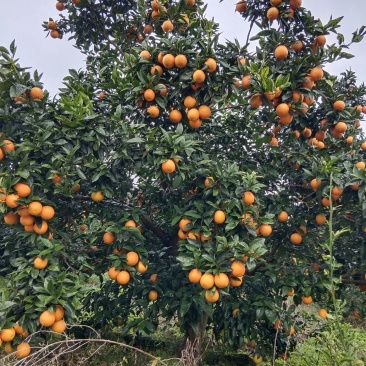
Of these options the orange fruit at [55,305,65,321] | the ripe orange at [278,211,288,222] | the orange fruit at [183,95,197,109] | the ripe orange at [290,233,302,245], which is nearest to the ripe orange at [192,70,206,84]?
the orange fruit at [183,95,197,109]

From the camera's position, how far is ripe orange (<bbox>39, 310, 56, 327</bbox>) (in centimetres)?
246

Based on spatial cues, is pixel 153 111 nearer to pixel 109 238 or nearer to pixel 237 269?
pixel 109 238

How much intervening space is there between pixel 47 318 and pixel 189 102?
1838 mm

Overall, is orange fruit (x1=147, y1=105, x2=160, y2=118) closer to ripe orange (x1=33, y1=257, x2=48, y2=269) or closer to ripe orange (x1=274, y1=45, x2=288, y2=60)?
ripe orange (x1=274, y1=45, x2=288, y2=60)

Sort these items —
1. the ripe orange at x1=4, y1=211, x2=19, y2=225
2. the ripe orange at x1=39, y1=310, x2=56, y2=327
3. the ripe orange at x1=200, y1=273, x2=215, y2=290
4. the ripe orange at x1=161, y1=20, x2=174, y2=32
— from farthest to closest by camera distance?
the ripe orange at x1=161, y1=20, x2=174, y2=32
the ripe orange at x1=4, y1=211, x2=19, y2=225
the ripe orange at x1=200, y1=273, x2=215, y2=290
the ripe orange at x1=39, y1=310, x2=56, y2=327

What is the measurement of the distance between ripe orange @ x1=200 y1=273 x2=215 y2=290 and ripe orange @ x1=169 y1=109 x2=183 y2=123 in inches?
49.8

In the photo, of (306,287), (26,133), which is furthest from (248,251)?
(26,133)

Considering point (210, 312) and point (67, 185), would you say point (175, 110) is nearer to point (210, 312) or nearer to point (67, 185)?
point (67, 185)

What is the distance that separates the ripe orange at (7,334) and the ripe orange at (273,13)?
3.06 m

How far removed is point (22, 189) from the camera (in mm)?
2678

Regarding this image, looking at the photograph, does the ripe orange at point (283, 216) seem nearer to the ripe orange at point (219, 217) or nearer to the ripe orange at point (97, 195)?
the ripe orange at point (219, 217)

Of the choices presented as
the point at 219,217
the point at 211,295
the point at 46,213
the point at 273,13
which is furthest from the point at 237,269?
the point at 273,13

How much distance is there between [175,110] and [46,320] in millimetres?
1811

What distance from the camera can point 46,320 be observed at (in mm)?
2453
